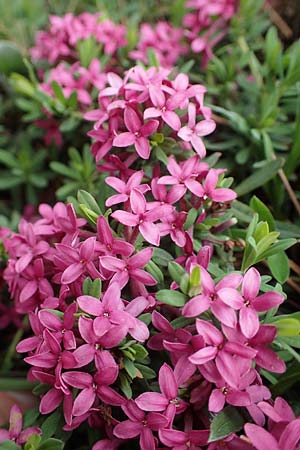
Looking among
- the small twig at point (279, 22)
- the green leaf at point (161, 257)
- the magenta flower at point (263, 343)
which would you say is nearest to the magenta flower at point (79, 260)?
the green leaf at point (161, 257)

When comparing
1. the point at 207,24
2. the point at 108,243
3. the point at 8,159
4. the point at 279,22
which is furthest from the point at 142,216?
the point at 279,22

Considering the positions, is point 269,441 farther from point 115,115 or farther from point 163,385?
point 115,115

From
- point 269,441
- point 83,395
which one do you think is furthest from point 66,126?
point 269,441

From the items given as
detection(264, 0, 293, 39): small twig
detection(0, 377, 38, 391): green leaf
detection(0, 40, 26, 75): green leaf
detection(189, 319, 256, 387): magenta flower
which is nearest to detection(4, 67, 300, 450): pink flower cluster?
detection(189, 319, 256, 387): magenta flower

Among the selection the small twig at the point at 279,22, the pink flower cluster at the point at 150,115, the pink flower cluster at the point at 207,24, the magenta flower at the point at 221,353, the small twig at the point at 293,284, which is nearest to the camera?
the magenta flower at the point at 221,353

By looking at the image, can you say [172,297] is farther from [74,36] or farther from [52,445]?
[74,36]

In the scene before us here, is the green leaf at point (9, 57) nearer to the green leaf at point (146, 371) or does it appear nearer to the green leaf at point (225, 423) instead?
the green leaf at point (146, 371)
